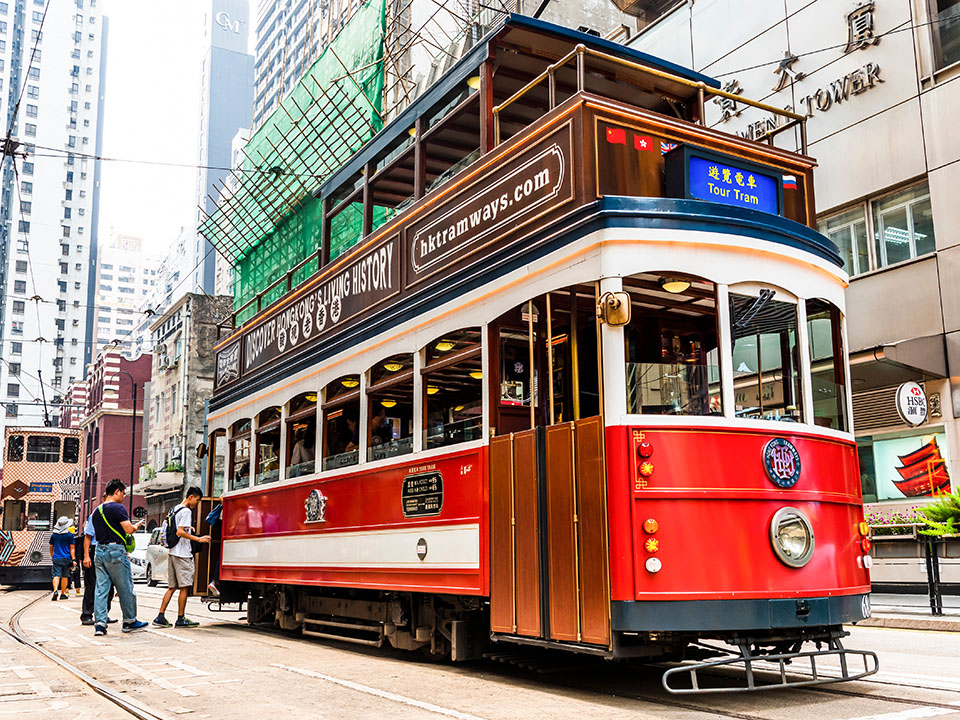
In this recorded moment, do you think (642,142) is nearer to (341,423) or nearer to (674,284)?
(674,284)

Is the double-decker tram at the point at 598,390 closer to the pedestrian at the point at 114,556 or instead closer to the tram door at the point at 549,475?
the tram door at the point at 549,475

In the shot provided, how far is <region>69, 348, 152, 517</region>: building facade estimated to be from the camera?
61.4 m

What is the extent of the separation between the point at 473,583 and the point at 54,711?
2.99 meters

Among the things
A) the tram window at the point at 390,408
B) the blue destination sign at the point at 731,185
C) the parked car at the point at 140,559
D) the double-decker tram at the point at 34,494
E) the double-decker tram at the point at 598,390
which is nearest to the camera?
the double-decker tram at the point at 598,390

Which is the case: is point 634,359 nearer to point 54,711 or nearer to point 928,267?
point 54,711

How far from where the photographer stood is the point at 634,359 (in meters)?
6.90

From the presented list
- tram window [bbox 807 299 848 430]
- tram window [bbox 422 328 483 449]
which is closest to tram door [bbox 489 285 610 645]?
tram window [bbox 422 328 483 449]

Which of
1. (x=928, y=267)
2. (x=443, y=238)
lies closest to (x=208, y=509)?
(x=443, y=238)

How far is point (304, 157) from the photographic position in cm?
2459

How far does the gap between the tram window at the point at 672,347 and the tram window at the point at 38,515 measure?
22.2 m

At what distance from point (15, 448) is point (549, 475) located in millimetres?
23762

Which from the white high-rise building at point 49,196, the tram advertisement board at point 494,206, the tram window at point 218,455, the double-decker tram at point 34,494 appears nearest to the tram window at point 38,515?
the double-decker tram at point 34,494

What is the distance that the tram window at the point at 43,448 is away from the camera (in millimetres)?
26609

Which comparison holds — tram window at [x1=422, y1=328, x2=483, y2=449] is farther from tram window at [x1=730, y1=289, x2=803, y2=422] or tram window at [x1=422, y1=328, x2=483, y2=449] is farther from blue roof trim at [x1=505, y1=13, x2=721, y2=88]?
blue roof trim at [x1=505, y1=13, x2=721, y2=88]
